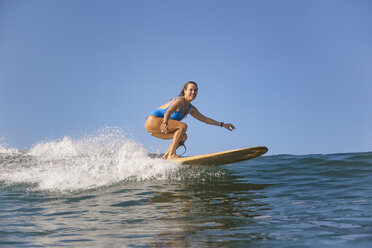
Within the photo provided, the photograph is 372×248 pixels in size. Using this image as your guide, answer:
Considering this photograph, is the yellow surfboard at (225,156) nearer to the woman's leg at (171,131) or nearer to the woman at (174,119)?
the woman's leg at (171,131)

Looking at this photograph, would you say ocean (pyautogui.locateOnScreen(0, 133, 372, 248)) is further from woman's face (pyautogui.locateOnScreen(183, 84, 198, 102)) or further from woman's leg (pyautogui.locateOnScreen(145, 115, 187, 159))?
woman's face (pyautogui.locateOnScreen(183, 84, 198, 102))

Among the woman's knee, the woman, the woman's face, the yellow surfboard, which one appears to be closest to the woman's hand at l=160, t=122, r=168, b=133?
the woman

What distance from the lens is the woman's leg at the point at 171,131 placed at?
7844mm

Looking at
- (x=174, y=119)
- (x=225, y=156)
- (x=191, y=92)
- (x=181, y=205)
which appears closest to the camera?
(x=181, y=205)

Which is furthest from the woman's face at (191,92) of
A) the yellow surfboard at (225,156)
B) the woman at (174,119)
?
the yellow surfboard at (225,156)

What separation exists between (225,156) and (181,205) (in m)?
2.90

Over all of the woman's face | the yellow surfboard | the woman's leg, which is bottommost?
the yellow surfboard

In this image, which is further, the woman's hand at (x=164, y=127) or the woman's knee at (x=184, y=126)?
the woman's knee at (x=184, y=126)

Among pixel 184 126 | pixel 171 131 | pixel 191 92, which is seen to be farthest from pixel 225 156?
pixel 191 92

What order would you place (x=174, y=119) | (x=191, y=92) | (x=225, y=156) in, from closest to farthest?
(x=225, y=156) < (x=191, y=92) < (x=174, y=119)

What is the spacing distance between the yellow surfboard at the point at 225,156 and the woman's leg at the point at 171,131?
0.44 metres

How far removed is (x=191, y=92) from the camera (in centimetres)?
773

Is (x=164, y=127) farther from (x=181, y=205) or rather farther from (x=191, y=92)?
(x=181, y=205)

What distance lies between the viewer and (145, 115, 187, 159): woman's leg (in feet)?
25.7
